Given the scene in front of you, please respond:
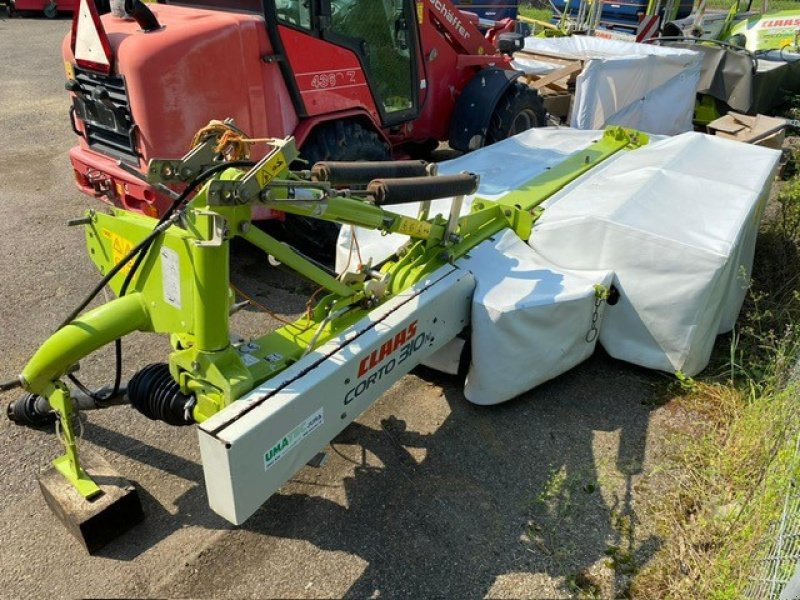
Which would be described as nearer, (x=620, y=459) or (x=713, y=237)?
(x=620, y=459)

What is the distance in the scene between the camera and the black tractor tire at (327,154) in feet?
13.3

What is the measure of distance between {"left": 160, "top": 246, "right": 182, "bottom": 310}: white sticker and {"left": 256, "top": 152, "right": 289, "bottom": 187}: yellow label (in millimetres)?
384

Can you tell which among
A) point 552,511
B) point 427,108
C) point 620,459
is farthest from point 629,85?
point 552,511

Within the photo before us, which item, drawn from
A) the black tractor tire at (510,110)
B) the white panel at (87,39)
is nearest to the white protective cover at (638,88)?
the black tractor tire at (510,110)

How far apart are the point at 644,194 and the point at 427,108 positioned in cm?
232

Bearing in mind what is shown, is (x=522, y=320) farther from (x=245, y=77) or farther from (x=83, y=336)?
(x=245, y=77)

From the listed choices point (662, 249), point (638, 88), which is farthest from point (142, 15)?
point (638, 88)

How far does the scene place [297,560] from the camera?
7.73ft

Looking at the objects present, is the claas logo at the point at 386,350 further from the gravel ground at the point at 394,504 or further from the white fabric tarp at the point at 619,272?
the gravel ground at the point at 394,504

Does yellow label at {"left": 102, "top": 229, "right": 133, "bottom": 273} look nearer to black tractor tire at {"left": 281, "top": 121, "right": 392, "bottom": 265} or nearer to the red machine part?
the red machine part

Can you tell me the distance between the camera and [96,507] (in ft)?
7.75

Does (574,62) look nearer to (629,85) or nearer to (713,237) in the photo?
(629,85)

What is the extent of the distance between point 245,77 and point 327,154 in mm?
688

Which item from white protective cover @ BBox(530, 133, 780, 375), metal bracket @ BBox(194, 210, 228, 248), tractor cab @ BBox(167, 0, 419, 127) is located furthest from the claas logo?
tractor cab @ BBox(167, 0, 419, 127)
